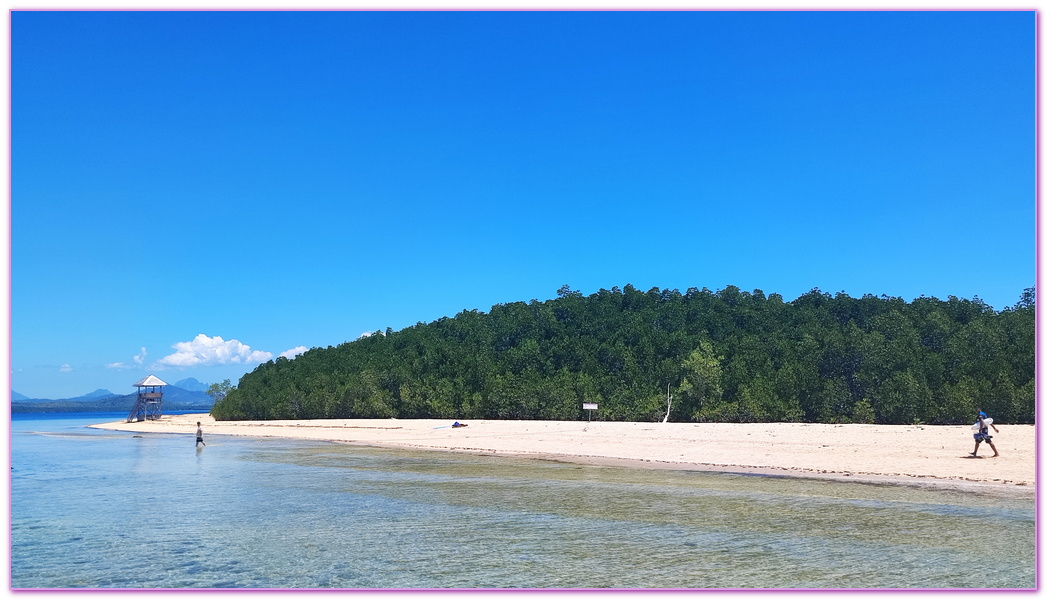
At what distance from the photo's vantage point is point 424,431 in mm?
65812

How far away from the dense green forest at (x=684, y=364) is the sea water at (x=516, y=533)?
114 feet

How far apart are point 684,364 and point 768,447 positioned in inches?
1256

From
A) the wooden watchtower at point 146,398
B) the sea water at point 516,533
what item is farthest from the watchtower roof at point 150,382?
the sea water at point 516,533

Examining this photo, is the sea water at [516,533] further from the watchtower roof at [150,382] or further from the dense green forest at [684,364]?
the watchtower roof at [150,382]

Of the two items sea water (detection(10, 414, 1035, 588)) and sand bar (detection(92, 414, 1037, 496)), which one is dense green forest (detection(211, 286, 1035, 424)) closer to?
sand bar (detection(92, 414, 1037, 496))

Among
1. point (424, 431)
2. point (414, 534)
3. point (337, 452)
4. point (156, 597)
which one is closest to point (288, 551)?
point (414, 534)

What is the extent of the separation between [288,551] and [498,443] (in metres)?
33.7

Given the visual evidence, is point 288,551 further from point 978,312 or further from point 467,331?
point 467,331

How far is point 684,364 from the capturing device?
7188 centimetres

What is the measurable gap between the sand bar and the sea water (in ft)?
11.1

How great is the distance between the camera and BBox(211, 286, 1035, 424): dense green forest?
58.5m

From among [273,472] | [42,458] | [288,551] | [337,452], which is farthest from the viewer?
[337,452]

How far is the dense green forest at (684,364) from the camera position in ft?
192

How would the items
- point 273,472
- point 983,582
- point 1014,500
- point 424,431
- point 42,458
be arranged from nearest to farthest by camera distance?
point 983,582 → point 1014,500 → point 273,472 → point 42,458 → point 424,431
